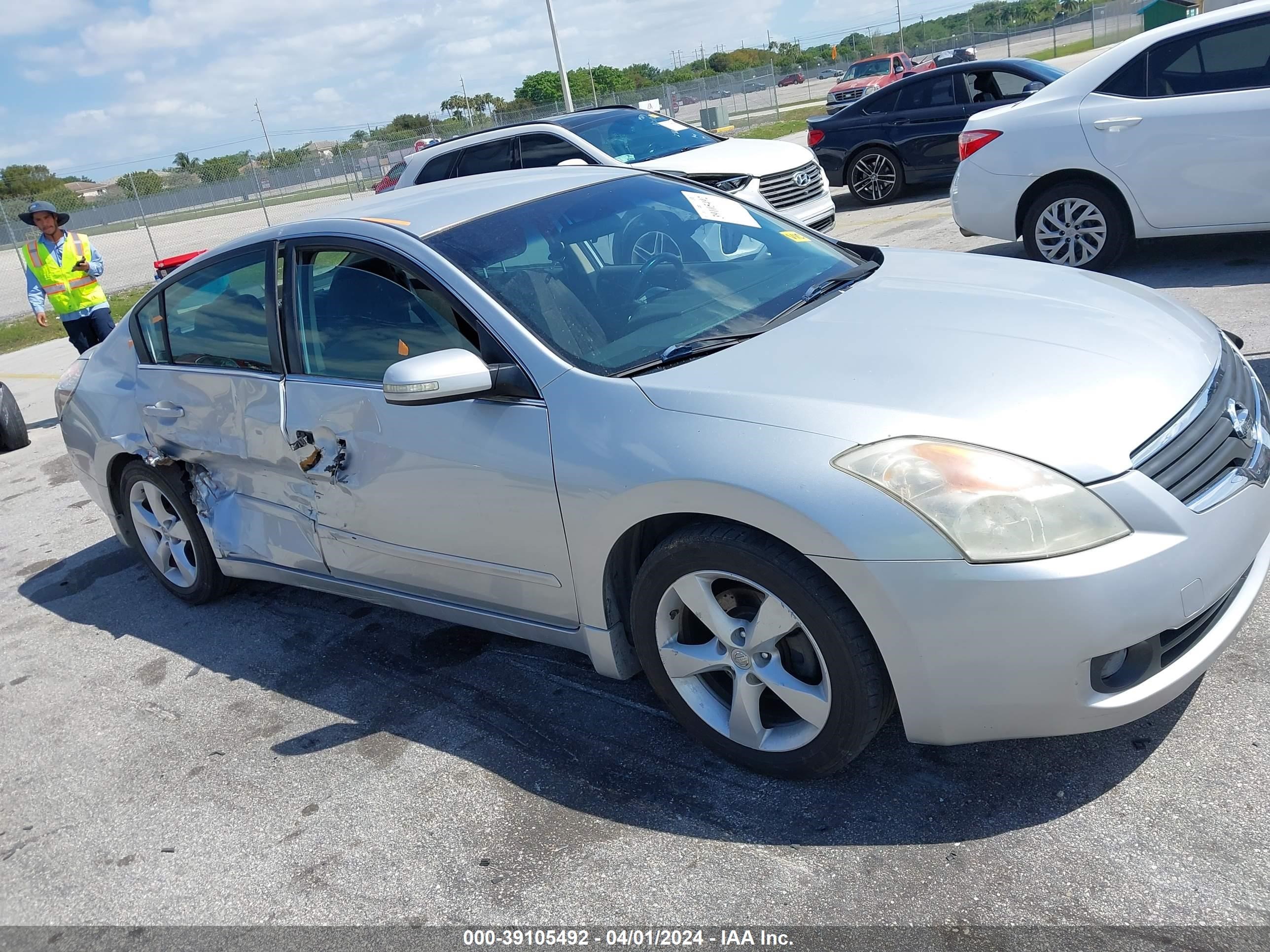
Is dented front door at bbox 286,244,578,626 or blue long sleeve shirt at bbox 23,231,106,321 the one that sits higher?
blue long sleeve shirt at bbox 23,231,106,321

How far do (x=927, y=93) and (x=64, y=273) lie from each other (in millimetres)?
9469

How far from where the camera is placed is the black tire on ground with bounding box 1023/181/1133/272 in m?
7.11

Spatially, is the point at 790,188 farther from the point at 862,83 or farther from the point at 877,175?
the point at 862,83

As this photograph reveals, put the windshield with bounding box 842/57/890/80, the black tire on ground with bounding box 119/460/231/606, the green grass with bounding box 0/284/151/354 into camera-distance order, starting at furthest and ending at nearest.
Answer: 1. the windshield with bounding box 842/57/890/80
2. the green grass with bounding box 0/284/151/354
3. the black tire on ground with bounding box 119/460/231/606

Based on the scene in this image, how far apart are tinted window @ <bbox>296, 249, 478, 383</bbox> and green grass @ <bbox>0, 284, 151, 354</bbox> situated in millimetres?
12834

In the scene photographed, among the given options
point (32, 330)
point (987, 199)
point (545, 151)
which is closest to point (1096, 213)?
point (987, 199)

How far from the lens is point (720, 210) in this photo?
4109mm

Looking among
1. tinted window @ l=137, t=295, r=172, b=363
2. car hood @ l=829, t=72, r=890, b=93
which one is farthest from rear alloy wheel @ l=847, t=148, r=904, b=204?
car hood @ l=829, t=72, r=890, b=93

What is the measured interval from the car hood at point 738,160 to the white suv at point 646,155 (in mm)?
10

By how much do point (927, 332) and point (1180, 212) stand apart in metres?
4.79

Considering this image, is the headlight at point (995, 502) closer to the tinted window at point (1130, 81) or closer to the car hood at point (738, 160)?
the tinted window at point (1130, 81)

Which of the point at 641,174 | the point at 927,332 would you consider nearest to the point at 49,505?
the point at 641,174

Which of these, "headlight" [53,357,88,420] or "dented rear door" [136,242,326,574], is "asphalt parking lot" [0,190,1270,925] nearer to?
"dented rear door" [136,242,326,574]

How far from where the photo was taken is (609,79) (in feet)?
263
